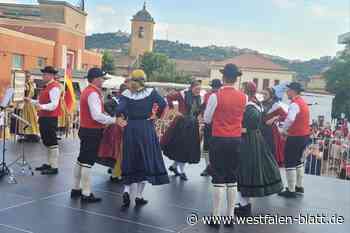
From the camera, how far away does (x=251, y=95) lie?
510cm

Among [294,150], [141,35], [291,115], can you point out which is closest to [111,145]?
[291,115]

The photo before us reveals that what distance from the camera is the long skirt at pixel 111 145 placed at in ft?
18.3

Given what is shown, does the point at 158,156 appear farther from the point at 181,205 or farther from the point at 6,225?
the point at 6,225

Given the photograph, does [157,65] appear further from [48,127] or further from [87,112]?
[87,112]

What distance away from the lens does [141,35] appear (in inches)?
2872

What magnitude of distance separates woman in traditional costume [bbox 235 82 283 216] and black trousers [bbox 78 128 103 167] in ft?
5.16

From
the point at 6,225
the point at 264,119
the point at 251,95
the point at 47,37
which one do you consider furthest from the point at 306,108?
the point at 47,37

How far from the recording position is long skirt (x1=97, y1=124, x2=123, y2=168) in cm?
557

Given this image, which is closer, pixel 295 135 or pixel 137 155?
pixel 137 155

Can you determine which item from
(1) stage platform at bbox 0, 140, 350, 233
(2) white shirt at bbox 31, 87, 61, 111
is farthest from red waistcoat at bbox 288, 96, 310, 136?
(2) white shirt at bbox 31, 87, 61, 111

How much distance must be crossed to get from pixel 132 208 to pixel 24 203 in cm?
113

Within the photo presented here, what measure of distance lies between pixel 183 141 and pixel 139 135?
1.84 metres

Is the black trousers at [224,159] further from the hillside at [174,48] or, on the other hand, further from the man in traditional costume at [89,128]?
the hillside at [174,48]

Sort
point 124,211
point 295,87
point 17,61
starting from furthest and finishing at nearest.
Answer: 1. point 17,61
2. point 295,87
3. point 124,211
